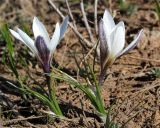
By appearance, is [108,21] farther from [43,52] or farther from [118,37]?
[43,52]

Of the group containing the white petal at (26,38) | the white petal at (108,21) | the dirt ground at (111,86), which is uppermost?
the white petal at (108,21)

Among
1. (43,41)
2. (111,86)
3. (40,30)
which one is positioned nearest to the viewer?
(43,41)

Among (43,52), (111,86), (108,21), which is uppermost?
(108,21)

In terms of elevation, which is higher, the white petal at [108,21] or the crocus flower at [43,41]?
the white petal at [108,21]

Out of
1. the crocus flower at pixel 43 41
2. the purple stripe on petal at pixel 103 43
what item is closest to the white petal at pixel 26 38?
the crocus flower at pixel 43 41

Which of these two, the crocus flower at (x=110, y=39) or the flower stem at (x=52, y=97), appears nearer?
the crocus flower at (x=110, y=39)

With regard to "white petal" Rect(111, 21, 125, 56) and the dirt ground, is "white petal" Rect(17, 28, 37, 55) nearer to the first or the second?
the dirt ground

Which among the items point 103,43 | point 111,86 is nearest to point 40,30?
point 103,43

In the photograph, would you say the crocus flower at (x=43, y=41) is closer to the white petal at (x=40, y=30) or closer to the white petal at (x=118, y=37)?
the white petal at (x=40, y=30)

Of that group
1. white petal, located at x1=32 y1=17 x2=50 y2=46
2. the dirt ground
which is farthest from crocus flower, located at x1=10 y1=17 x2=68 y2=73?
the dirt ground
